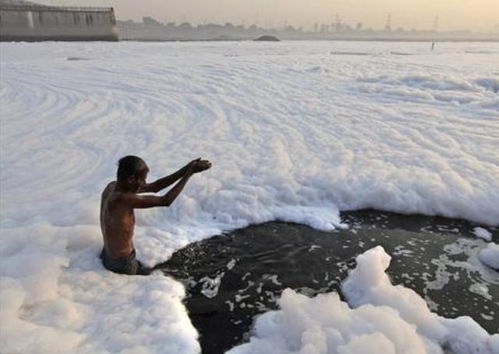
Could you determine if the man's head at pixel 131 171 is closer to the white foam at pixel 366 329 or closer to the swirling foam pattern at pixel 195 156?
the swirling foam pattern at pixel 195 156

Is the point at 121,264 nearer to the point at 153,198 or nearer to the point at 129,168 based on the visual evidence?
the point at 153,198

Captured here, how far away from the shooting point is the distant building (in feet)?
157

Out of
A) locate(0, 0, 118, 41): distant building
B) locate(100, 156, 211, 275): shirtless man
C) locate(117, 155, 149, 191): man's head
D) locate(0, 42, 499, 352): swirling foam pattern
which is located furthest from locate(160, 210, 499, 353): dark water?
locate(0, 0, 118, 41): distant building

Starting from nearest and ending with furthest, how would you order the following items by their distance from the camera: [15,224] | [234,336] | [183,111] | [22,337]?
1. [22,337]
2. [234,336]
3. [15,224]
4. [183,111]

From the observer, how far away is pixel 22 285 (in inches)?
136

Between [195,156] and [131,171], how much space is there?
3.38 metres

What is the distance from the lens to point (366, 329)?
118 inches

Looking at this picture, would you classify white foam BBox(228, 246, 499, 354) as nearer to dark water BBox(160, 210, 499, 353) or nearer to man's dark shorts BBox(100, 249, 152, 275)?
dark water BBox(160, 210, 499, 353)

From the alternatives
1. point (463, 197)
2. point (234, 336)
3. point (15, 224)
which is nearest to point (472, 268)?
point (463, 197)

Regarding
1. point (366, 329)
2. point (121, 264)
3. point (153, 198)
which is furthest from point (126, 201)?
point (366, 329)

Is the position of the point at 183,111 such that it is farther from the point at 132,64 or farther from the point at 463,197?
the point at 132,64

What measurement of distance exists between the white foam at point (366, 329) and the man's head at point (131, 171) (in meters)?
1.38

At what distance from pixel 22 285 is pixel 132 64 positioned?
14908mm

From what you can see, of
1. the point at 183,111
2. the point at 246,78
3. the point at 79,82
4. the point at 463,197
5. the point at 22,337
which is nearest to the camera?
the point at 22,337
